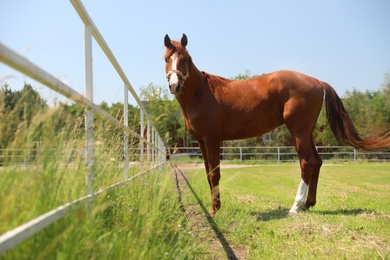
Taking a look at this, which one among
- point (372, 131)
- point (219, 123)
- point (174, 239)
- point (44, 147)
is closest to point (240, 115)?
point (219, 123)

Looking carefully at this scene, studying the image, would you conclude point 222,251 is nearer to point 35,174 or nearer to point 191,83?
point 35,174

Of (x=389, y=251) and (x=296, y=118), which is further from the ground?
(x=296, y=118)

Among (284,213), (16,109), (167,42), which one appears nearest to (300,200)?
(284,213)

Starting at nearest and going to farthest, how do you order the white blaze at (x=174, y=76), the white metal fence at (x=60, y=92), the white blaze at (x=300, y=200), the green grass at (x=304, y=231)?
the white metal fence at (x=60, y=92) < the green grass at (x=304, y=231) < the white blaze at (x=174, y=76) < the white blaze at (x=300, y=200)

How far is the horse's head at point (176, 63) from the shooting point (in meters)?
4.38

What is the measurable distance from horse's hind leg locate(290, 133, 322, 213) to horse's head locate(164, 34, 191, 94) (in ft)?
5.39

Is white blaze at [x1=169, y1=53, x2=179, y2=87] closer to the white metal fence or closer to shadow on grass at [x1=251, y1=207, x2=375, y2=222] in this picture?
the white metal fence

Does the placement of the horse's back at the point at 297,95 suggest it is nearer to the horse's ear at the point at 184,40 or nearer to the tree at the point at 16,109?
the horse's ear at the point at 184,40

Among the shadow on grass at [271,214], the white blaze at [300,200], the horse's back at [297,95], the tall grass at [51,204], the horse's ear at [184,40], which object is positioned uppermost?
the horse's ear at [184,40]

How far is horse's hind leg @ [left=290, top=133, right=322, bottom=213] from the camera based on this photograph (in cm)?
462

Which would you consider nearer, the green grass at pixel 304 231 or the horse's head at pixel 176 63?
the green grass at pixel 304 231

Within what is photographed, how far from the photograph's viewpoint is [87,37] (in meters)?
2.38

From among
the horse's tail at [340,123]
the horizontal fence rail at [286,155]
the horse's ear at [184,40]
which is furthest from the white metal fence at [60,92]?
the horizontal fence rail at [286,155]

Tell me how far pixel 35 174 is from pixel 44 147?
0.33ft
